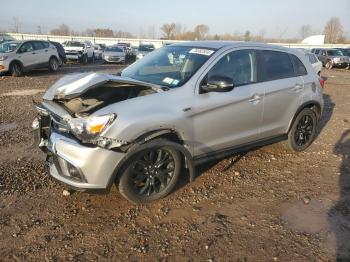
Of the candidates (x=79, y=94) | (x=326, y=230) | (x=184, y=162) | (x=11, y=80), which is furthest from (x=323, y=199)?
(x=11, y=80)

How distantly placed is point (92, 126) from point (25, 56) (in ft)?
49.3

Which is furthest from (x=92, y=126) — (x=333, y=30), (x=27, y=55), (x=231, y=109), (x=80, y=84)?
(x=333, y=30)

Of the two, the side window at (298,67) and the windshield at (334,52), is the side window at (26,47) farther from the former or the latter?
the windshield at (334,52)

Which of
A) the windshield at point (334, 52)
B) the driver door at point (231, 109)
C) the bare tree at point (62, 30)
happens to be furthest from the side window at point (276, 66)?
the bare tree at point (62, 30)

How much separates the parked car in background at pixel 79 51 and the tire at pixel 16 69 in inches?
412

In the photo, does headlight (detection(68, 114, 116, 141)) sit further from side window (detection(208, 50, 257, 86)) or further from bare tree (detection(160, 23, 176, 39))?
bare tree (detection(160, 23, 176, 39))

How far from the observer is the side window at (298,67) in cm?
570

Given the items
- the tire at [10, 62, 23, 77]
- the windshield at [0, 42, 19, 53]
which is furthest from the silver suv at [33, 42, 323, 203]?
the windshield at [0, 42, 19, 53]

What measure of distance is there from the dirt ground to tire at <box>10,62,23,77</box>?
39.1 feet

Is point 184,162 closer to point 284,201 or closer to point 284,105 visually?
point 284,201

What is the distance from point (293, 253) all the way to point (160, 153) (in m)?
1.70

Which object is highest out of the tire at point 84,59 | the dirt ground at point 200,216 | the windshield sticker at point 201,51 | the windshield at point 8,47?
the windshield sticker at point 201,51

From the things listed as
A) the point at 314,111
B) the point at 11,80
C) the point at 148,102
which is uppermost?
the point at 148,102

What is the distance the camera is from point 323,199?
442 centimetres
